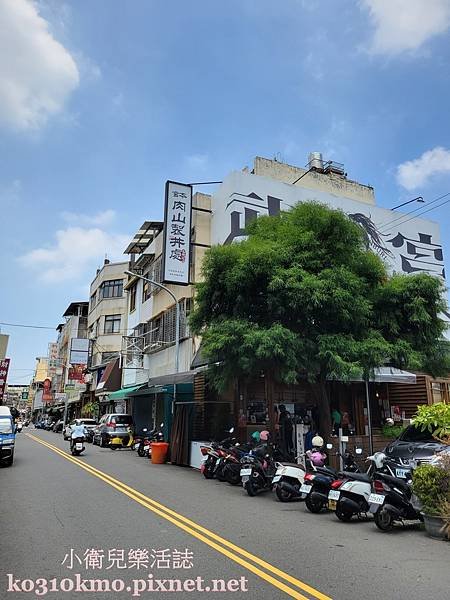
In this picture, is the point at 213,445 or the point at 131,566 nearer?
the point at 131,566

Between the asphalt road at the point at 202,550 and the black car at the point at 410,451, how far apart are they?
5.44ft

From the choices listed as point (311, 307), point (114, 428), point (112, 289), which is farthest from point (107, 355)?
point (311, 307)

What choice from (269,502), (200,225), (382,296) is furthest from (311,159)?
(269,502)

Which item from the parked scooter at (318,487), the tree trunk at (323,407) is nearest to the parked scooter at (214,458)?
the tree trunk at (323,407)

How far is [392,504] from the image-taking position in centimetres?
834

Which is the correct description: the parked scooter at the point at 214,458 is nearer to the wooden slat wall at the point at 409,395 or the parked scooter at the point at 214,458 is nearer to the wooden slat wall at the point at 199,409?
the wooden slat wall at the point at 199,409

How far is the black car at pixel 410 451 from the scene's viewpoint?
9986mm

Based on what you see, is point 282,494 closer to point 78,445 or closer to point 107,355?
point 78,445

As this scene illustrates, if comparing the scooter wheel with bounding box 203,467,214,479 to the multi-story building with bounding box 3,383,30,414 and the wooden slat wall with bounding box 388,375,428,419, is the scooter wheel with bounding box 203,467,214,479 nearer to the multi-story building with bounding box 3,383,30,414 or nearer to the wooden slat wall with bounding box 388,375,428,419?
the wooden slat wall with bounding box 388,375,428,419

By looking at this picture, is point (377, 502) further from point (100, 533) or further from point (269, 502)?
point (100, 533)

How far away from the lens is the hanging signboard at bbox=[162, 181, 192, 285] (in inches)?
899

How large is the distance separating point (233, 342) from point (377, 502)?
545cm

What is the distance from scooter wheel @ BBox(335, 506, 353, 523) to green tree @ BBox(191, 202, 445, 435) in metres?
3.70

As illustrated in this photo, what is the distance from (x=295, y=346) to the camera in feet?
40.6
